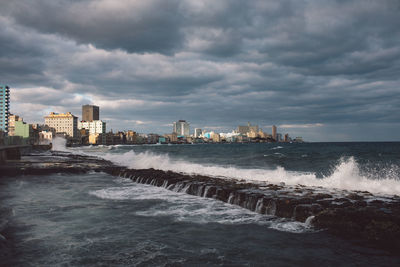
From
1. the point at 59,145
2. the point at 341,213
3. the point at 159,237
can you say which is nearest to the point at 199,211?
the point at 159,237

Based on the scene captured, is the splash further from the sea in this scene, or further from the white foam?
the sea

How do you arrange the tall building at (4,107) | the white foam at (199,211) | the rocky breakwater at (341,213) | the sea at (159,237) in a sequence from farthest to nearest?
the tall building at (4,107) → the white foam at (199,211) → the rocky breakwater at (341,213) → the sea at (159,237)

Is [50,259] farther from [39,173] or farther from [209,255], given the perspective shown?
[39,173]

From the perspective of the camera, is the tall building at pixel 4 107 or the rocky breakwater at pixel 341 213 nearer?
the rocky breakwater at pixel 341 213

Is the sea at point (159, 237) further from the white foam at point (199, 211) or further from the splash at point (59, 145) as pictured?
the splash at point (59, 145)

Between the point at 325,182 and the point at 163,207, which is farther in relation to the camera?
the point at 325,182

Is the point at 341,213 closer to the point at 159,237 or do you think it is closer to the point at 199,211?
the point at 199,211

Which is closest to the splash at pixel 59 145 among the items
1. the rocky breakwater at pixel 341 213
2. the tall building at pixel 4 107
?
the tall building at pixel 4 107

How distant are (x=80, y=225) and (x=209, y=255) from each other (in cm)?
507

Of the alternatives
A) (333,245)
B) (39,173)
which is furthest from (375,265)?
(39,173)

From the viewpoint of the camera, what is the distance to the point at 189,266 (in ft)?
21.3

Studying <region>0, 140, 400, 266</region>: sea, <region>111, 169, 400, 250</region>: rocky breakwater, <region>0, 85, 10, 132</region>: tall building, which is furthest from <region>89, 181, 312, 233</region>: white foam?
<region>0, 85, 10, 132</region>: tall building

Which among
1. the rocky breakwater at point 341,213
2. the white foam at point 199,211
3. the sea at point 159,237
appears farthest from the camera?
the white foam at point 199,211

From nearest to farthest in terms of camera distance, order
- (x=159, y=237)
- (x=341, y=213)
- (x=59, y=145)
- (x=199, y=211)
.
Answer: (x=159, y=237) → (x=341, y=213) → (x=199, y=211) → (x=59, y=145)
